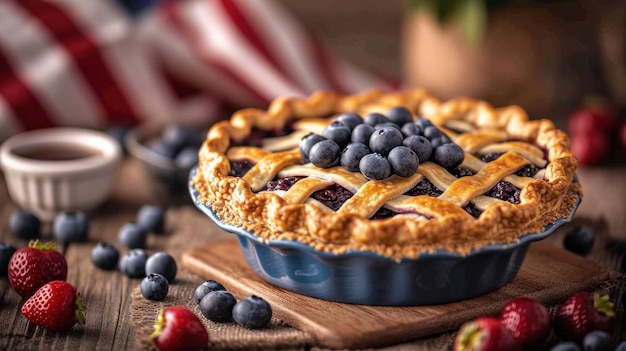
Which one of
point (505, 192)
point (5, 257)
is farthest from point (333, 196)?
point (5, 257)

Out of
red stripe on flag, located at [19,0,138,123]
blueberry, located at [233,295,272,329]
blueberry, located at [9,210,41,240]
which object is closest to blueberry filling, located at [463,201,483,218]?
blueberry, located at [233,295,272,329]

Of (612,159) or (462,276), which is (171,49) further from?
(462,276)

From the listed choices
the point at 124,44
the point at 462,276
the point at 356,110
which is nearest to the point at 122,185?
the point at 124,44

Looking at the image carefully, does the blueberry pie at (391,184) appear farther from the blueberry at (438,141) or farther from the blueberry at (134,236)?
the blueberry at (134,236)

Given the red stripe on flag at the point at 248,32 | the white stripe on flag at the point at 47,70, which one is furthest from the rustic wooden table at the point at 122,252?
the red stripe on flag at the point at 248,32

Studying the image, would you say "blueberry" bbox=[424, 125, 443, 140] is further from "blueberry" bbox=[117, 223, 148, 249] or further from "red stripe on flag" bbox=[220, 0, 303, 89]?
"red stripe on flag" bbox=[220, 0, 303, 89]
